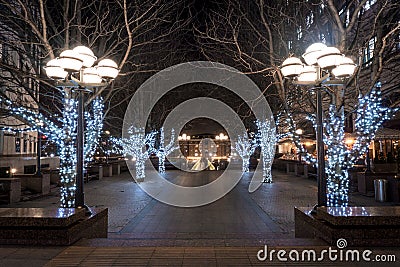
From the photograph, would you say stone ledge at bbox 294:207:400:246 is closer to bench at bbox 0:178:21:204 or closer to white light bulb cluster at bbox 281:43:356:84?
white light bulb cluster at bbox 281:43:356:84

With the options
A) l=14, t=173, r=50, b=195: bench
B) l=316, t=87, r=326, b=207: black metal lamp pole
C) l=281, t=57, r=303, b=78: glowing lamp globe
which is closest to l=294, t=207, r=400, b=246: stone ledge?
l=316, t=87, r=326, b=207: black metal lamp pole

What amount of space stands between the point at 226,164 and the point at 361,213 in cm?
3829

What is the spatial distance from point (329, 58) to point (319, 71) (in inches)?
33.1

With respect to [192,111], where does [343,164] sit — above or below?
below

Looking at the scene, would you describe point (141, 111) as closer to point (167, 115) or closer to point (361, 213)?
point (167, 115)

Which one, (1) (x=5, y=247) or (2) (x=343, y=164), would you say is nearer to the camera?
(1) (x=5, y=247)

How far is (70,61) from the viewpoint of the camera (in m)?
7.33

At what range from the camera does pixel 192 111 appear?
43000 millimetres

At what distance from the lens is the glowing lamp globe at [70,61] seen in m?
7.32

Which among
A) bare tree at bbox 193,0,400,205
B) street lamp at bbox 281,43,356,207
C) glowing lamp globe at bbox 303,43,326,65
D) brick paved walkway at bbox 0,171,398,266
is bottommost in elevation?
brick paved walkway at bbox 0,171,398,266

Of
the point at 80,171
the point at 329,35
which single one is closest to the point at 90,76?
the point at 80,171

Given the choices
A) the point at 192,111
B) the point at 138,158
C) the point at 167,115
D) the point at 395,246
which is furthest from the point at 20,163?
the point at 395,246

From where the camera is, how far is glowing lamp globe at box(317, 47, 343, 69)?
23.8ft

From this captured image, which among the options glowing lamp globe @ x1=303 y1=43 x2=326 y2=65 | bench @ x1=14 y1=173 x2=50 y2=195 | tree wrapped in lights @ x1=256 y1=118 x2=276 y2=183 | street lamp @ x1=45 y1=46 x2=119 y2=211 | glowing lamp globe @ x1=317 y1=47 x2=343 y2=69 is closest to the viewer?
glowing lamp globe @ x1=317 y1=47 x2=343 y2=69
